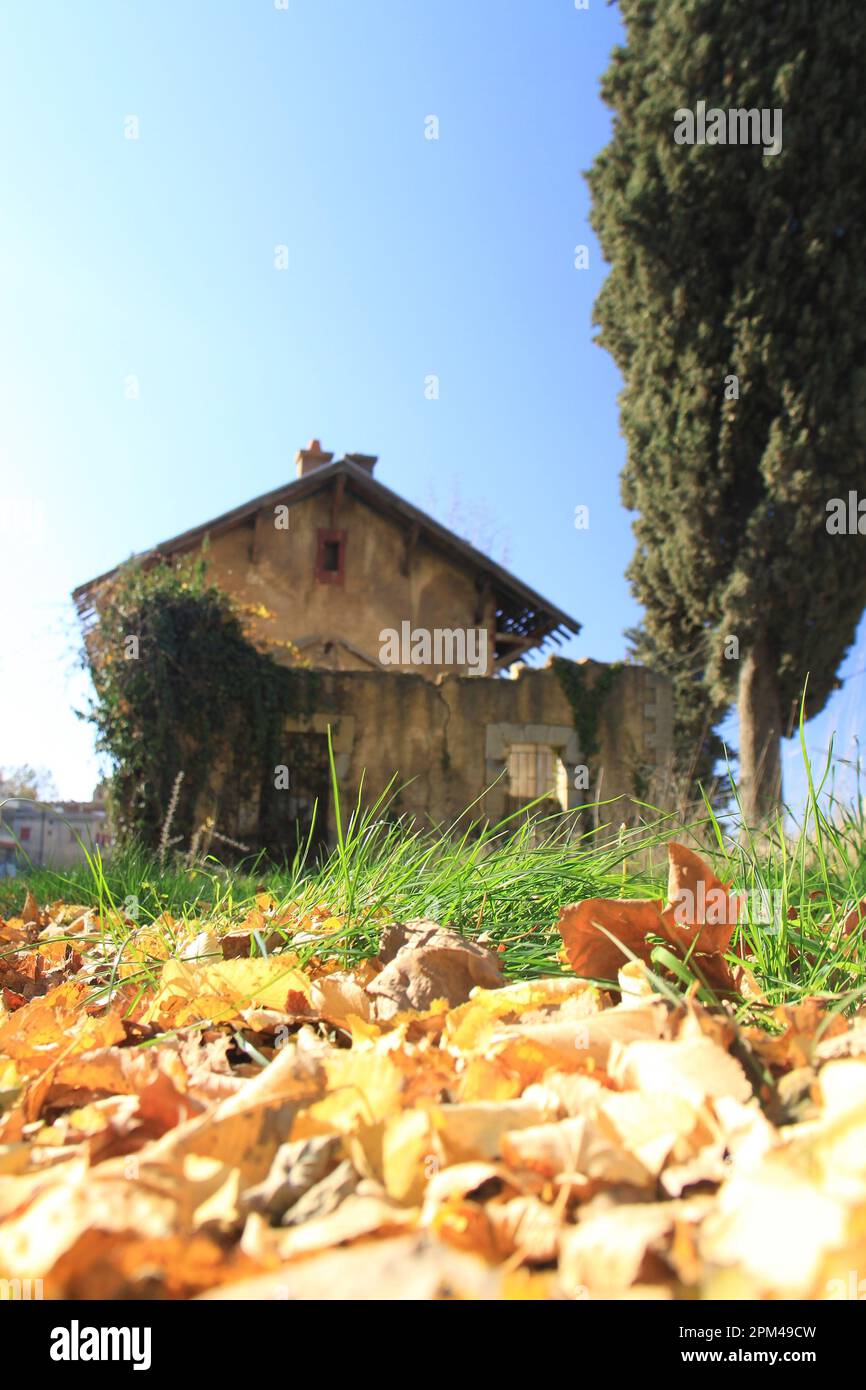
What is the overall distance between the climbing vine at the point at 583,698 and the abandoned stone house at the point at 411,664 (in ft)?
0.05

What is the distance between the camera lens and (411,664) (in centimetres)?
1616

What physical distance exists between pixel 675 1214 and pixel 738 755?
41.6 ft

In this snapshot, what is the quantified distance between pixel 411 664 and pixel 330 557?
2278 mm

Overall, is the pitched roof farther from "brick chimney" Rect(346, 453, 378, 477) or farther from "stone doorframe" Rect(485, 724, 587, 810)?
"stone doorframe" Rect(485, 724, 587, 810)

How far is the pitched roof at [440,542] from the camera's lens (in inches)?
619

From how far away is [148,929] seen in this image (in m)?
2.43

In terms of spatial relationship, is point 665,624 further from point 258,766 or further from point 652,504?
point 258,766

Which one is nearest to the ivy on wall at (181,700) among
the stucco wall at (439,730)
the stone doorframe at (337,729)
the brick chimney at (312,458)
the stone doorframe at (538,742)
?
the stone doorframe at (337,729)

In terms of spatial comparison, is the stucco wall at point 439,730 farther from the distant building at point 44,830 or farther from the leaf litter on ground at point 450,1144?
the leaf litter on ground at point 450,1144

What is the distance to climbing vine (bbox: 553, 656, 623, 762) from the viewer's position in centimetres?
1137

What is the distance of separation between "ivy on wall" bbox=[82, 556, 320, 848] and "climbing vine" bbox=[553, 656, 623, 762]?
9.43 feet

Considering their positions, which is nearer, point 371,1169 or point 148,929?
point 371,1169

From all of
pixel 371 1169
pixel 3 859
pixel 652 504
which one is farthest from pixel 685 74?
pixel 371 1169
